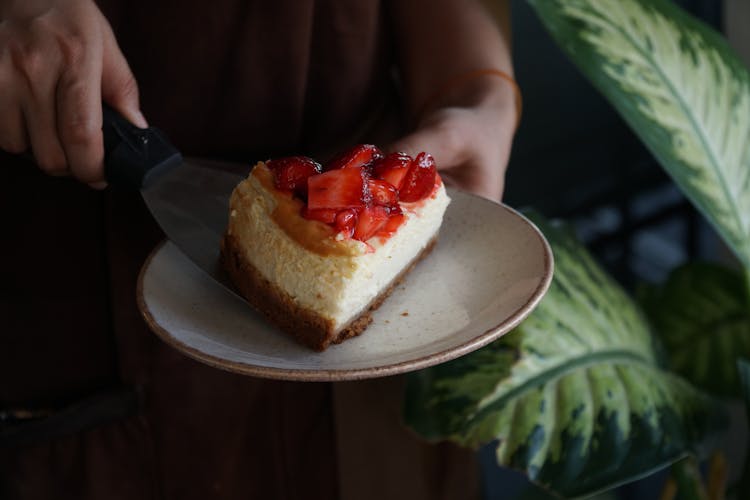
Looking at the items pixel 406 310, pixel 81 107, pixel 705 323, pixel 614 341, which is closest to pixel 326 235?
pixel 406 310

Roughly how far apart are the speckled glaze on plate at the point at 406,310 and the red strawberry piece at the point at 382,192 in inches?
4.2

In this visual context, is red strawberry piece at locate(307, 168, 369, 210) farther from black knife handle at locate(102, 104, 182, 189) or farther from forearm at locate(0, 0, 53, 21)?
forearm at locate(0, 0, 53, 21)

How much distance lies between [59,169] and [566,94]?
1.21 m

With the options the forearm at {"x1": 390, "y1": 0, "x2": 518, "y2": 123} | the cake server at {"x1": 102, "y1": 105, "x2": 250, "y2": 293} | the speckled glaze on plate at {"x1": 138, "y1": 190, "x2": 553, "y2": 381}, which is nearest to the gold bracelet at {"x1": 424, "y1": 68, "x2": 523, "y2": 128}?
the forearm at {"x1": 390, "y1": 0, "x2": 518, "y2": 123}

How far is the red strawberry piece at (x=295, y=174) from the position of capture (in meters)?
0.75

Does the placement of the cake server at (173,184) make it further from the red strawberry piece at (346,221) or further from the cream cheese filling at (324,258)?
the red strawberry piece at (346,221)

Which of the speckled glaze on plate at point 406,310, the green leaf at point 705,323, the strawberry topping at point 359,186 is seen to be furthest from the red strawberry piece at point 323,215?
the green leaf at point 705,323

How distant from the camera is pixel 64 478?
99 cm

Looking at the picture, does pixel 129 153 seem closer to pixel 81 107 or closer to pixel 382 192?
pixel 81 107

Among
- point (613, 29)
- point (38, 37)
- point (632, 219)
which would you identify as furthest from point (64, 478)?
point (632, 219)

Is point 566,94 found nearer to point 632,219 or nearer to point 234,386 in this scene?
point 632,219

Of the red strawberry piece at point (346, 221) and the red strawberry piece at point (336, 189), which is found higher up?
the red strawberry piece at point (336, 189)

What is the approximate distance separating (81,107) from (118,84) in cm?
6

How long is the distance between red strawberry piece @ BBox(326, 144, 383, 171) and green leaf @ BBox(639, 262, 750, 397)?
28.3 inches
